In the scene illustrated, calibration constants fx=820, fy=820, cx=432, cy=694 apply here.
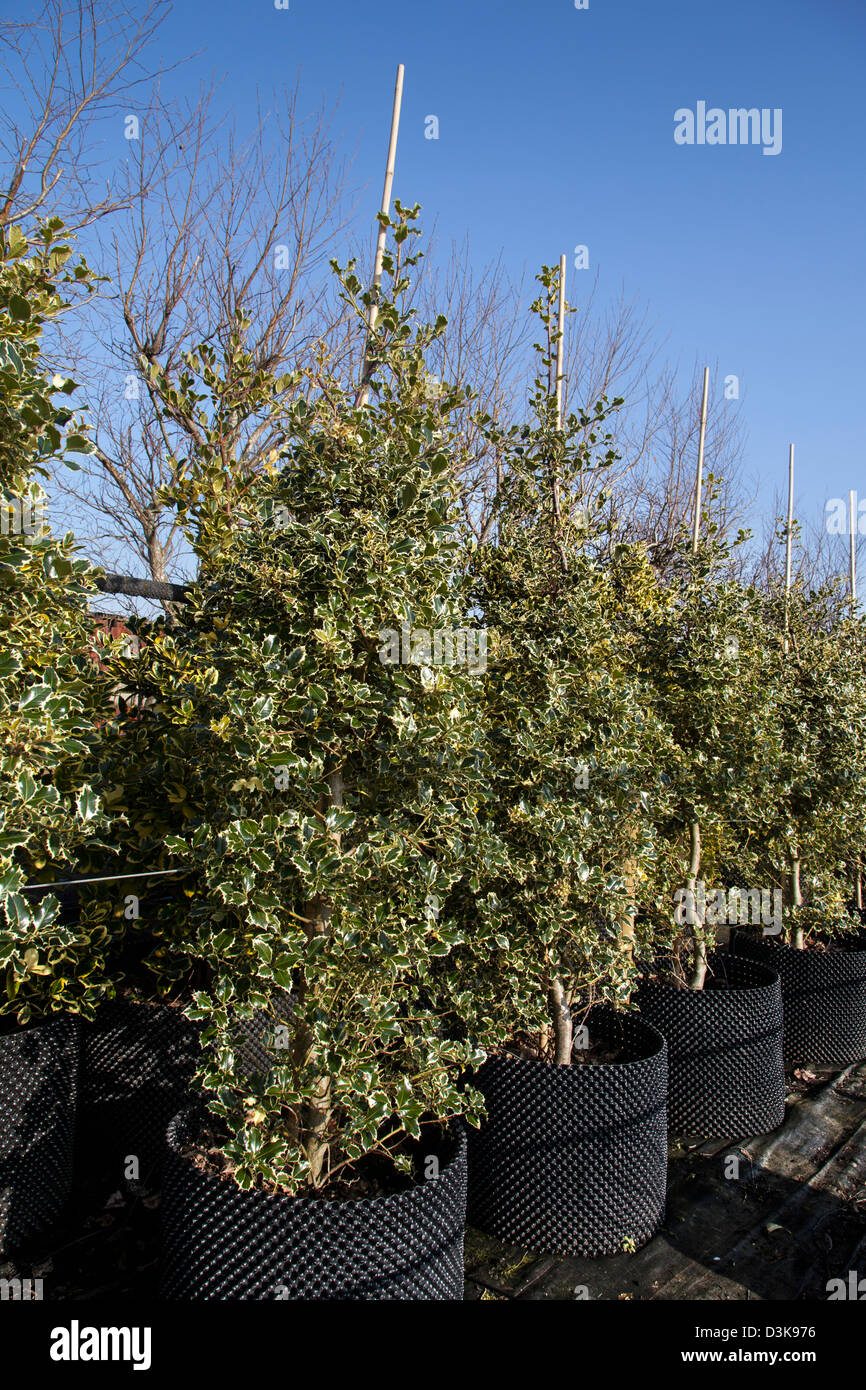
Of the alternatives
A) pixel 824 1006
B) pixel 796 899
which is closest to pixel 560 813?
pixel 824 1006

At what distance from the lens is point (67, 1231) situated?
270 centimetres

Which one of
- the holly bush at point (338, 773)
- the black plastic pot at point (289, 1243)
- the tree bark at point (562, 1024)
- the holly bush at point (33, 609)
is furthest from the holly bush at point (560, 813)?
the holly bush at point (33, 609)

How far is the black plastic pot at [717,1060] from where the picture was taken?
371 cm

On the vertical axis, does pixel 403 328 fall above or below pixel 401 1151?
above

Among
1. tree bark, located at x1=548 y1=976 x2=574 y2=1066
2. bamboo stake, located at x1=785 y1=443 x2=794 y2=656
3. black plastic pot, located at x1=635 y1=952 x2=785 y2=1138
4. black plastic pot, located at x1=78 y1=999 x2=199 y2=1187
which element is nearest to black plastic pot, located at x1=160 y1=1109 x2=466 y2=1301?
black plastic pot, located at x1=78 y1=999 x2=199 y2=1187

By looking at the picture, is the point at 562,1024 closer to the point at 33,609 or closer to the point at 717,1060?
the point at 717,1060

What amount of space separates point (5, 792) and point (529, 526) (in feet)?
9.31

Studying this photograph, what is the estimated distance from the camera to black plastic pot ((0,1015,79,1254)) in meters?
2.54

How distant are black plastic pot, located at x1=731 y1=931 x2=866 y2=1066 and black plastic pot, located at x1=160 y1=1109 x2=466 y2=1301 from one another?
315cm

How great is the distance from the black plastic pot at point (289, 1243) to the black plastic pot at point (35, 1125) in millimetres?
748

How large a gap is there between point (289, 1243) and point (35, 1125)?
45.1 inches

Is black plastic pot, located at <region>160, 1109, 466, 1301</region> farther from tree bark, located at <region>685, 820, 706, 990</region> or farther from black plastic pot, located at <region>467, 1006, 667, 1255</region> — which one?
tree bark, located at <region>685, 820, 706, 990</region>
